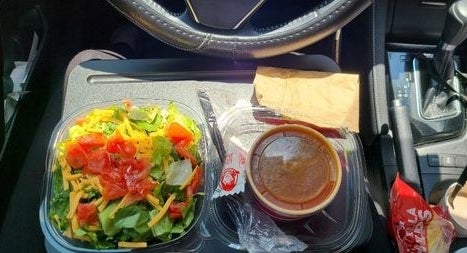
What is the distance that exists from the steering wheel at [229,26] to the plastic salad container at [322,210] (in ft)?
0.46

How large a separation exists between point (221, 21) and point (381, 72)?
45cm

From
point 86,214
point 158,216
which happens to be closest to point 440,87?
point 158,216

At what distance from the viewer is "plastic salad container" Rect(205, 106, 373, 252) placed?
1.17 m

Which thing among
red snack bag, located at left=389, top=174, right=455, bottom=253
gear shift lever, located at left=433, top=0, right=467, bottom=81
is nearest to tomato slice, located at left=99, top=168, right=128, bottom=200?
red snack bag, located at left=389, top=174, right=455, bottom=253

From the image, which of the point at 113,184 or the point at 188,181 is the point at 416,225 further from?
the point at 113,184

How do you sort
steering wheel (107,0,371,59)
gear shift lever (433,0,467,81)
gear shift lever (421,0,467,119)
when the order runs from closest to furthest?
1. steering wheel (107,0,371,59)
2. gear shift lever (433,0,467,81)
3. gear shift lever (421,0,467,119)

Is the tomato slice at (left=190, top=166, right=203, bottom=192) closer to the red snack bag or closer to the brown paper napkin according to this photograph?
the brown paper napkin

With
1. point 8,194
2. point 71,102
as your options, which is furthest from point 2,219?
point 71,102

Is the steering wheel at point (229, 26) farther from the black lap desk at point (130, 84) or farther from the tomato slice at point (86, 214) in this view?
the tomato slice at point (86, 214)

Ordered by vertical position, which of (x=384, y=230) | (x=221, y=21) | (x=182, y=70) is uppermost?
(x=221, y=21)

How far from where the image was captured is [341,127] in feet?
4.16

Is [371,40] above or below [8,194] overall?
above

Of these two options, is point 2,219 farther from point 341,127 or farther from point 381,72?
point 381,72

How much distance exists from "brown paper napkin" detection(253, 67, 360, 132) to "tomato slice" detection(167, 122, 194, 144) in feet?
0.61
